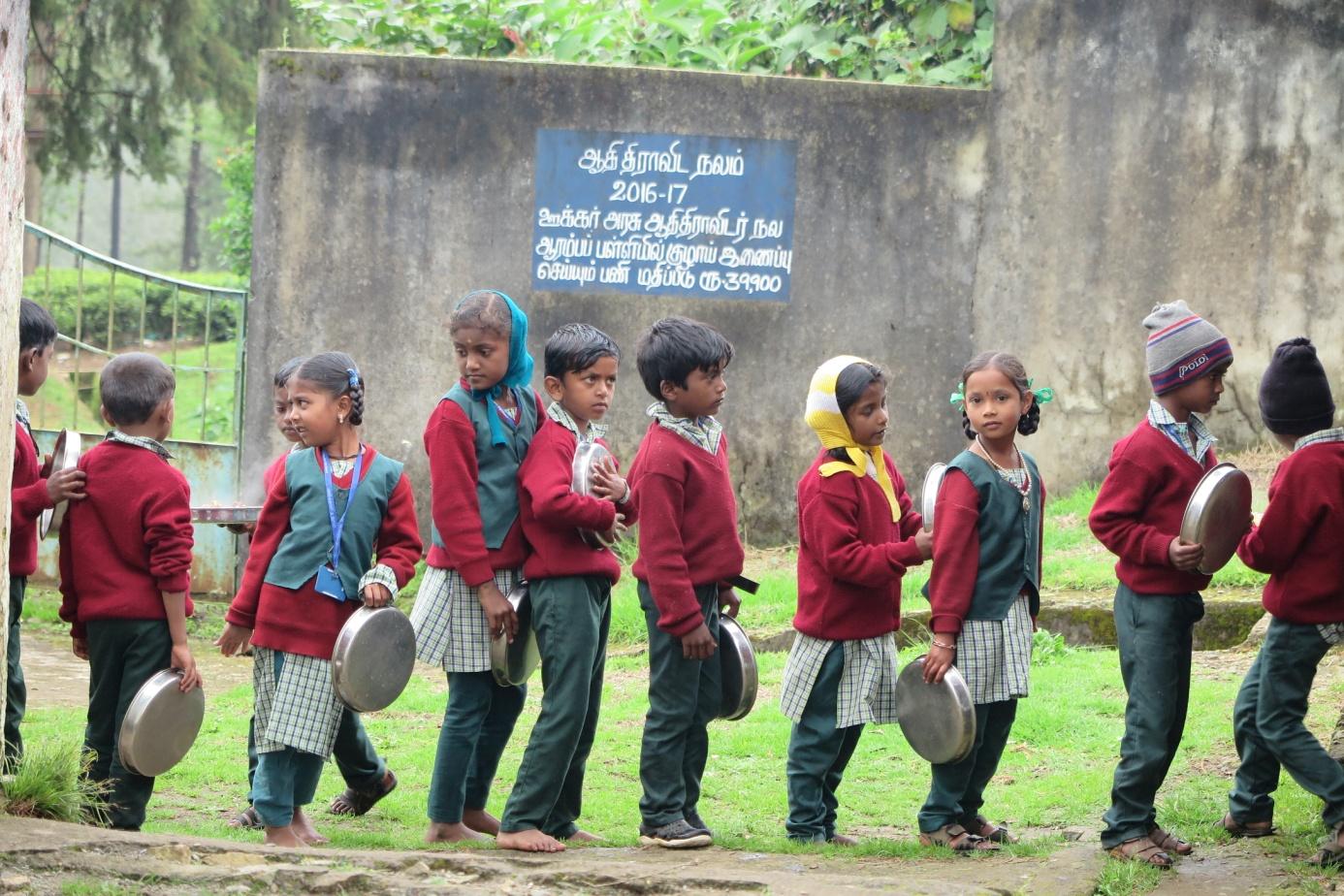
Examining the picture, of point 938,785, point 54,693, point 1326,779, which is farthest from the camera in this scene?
point 54,693

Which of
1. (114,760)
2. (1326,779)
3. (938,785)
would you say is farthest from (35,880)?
(1326,779)

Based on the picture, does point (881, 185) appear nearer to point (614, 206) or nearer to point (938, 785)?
point (614, 206)

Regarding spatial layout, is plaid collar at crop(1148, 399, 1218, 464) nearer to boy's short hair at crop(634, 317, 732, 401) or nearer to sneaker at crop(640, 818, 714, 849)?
boy's short hair at crop(634, 317, 732, 401)

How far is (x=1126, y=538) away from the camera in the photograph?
4543mm

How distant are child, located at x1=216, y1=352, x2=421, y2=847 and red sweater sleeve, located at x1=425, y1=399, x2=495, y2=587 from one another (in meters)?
0.26

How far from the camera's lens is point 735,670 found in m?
4.84

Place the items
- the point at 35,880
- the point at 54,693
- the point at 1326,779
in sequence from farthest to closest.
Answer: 1. the point at 54,693
2. the point at 1326,779
3. the point at 35,880

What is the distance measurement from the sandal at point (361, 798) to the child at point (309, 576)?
413 mm

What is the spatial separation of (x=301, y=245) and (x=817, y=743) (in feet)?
20.0

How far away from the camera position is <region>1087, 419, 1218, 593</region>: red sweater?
14.9ft

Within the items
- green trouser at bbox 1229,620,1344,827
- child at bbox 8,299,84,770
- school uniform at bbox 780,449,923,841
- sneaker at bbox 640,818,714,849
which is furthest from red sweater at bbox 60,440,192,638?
green trouser at bbox 1229,620,1344,827

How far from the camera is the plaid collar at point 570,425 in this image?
4.82 metres

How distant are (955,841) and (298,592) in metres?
2.10

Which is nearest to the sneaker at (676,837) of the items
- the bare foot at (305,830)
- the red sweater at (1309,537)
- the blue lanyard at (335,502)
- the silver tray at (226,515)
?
the bare foot at (305,830)
